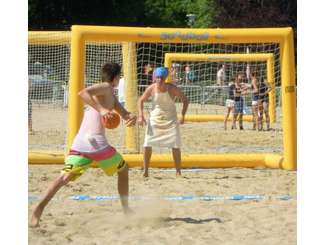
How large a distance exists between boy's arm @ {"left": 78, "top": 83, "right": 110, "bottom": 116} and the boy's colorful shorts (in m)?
0.38

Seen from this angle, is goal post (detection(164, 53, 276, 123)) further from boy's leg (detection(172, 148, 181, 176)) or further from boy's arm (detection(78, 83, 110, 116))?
boy's arm (detection(78, 83, 110, 116))

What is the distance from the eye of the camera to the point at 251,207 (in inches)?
278

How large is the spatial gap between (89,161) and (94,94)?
0.64 metres

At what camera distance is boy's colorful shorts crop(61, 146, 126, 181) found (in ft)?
20.3

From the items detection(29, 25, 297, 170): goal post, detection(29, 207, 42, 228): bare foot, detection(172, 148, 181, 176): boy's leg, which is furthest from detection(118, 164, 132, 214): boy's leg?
detection(29, 25, 297, 170): goal post

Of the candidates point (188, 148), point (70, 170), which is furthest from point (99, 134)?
point (188, 148)

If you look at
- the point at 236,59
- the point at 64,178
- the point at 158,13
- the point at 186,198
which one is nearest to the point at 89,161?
the point at 64,178

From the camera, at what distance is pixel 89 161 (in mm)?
6273

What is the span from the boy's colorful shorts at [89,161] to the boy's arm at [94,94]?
0.38 m

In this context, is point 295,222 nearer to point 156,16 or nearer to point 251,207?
point 251,207

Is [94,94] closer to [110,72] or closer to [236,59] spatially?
[110,72]

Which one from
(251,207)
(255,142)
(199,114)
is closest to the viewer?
(251,207)

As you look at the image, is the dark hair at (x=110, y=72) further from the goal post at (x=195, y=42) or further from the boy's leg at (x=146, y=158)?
Result: the goal post at (x=195, y=42)

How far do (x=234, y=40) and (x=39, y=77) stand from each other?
8.24 m
